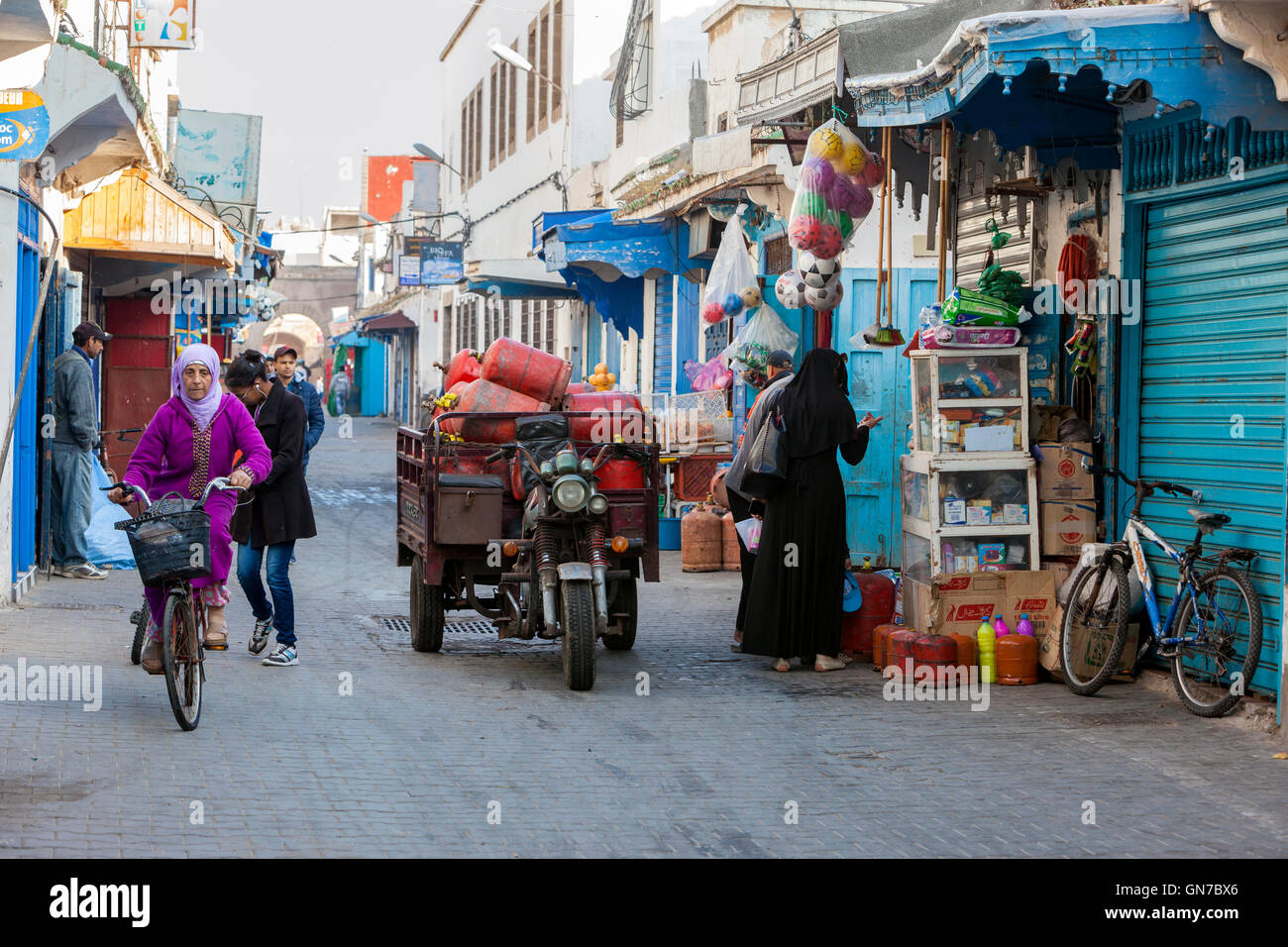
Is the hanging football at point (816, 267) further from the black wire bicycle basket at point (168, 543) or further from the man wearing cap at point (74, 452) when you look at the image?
the man wearing cap at point (74, 452)

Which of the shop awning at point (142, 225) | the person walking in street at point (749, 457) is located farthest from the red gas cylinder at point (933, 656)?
the shop awning at point (142, 225)

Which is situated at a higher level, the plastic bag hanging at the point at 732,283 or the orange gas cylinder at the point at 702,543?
the plastic bag hanging at the point at 732,283

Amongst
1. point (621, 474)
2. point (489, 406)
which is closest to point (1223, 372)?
point (621, 474)

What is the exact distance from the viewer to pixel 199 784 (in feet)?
19.9

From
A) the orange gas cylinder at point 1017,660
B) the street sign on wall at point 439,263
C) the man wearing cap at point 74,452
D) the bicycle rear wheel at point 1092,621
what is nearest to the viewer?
the bicycle rear wheel at point 1092,621

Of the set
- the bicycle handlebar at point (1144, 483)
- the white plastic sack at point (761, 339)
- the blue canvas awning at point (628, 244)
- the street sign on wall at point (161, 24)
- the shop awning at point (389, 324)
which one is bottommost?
the bicycle handlebar at point (1144, 483)

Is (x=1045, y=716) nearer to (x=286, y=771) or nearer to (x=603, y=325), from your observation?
(x=286, y=771)

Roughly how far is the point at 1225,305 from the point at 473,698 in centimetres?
455

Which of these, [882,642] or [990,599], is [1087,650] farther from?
[882,642]

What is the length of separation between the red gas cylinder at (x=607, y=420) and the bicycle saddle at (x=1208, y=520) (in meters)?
3.35

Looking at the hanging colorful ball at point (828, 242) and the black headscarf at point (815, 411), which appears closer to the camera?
the black headscarf at point (815, 411)

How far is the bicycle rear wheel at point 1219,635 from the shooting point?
749cm

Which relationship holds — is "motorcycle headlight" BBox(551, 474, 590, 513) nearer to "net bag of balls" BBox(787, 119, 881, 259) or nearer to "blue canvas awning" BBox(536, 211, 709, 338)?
"net bag of balls" BBox(787, 119, 881, 259)
